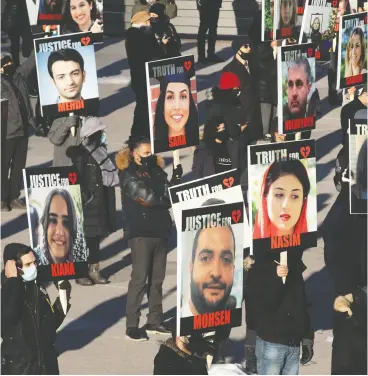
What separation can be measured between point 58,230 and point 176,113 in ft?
13.9

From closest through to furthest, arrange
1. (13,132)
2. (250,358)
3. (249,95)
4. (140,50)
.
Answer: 1. (250,358)
2. (13,132)
3. (249,95)
4. (140,50)

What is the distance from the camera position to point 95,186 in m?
15.2

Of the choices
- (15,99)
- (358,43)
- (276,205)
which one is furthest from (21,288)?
(358,43)

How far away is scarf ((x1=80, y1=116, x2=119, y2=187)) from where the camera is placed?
15211mm

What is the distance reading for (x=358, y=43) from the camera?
19391 mm

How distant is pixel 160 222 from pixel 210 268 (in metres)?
2.49

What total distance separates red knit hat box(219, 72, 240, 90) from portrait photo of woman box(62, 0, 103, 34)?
4.52m

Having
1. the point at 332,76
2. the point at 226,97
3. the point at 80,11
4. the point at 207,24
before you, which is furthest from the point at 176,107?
the point at 207,24

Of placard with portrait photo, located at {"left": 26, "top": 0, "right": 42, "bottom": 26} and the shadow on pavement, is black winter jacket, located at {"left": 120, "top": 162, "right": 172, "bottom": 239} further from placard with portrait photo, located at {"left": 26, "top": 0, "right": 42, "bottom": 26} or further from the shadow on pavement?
placard with portrait photo, located at {"left": 26, "top": 0, "right": 42, "bottom": 26}

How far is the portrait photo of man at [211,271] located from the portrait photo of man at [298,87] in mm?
6432

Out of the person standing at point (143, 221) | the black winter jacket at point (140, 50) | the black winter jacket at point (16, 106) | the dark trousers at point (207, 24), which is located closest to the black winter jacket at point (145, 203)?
→ the person standing at point (143, 221)

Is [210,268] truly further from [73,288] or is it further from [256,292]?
[73,288]

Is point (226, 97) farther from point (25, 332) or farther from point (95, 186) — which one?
point (25, 332)

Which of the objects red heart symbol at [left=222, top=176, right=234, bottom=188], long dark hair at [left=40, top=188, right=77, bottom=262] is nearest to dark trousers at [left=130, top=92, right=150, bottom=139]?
long dark hair at [left=40, top=188, right=77, bottom=262]
